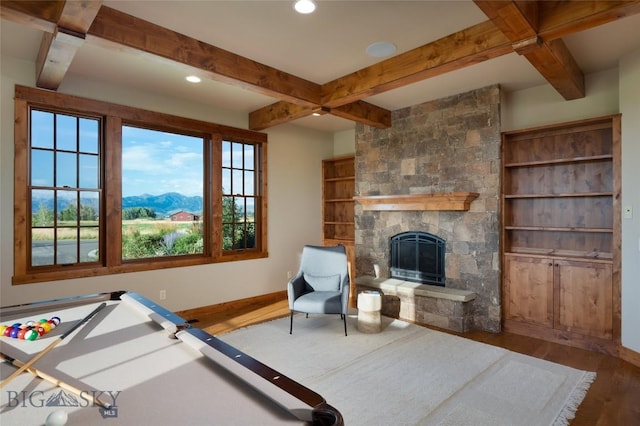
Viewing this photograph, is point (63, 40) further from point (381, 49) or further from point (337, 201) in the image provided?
point (337, 201)

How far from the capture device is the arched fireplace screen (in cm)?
452

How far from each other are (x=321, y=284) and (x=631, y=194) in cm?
312

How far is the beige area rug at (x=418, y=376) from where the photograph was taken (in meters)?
2.35

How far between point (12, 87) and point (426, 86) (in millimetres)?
4129

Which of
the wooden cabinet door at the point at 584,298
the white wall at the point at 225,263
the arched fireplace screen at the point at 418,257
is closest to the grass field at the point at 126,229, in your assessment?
the white wall at the point at 225,263

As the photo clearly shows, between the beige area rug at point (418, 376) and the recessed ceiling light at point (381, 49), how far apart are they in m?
2.69

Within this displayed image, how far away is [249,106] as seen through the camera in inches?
187

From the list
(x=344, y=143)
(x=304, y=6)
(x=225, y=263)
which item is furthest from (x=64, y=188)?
(x=344, y=143)

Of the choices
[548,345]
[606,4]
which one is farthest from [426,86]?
[548,345]

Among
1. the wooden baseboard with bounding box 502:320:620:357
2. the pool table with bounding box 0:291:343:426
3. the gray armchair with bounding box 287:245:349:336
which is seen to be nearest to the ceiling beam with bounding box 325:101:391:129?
the gray armchair with bounding box 287:245:349:336

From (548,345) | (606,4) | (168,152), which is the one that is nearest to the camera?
(606,4)

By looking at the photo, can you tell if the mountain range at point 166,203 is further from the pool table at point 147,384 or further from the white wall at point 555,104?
the white wall at point 555,104

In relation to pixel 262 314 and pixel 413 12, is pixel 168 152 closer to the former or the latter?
pixel 262 314

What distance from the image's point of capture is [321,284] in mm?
4258
